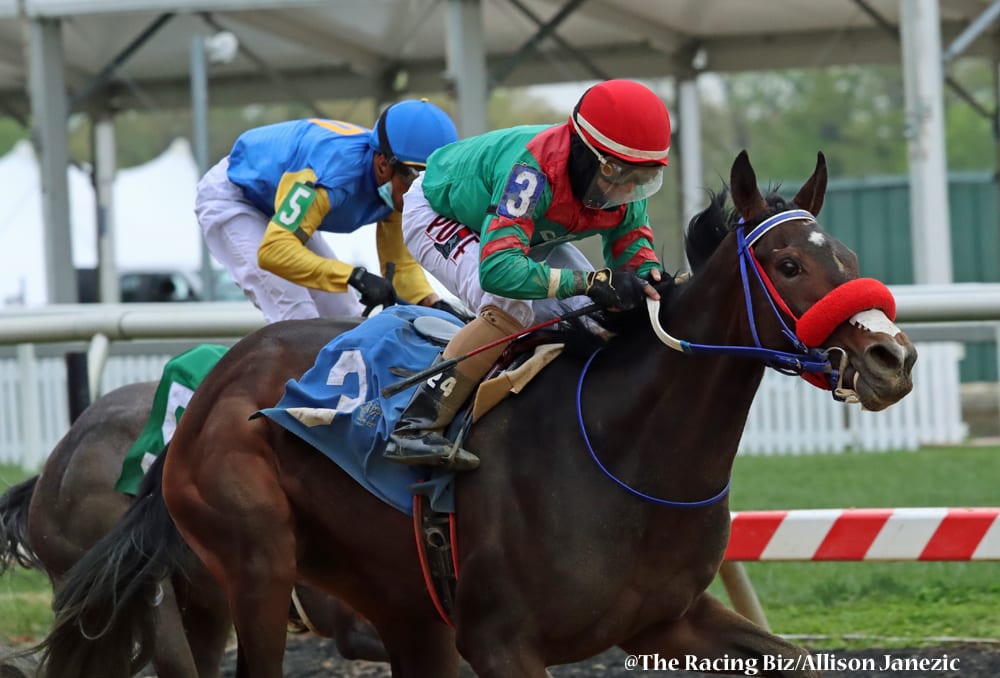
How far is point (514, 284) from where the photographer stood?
350 centimetres

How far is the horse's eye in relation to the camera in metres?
3.25

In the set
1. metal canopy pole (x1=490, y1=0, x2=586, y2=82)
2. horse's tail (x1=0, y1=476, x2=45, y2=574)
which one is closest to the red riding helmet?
horse's tail (x1=0, y1=476, x2=45, y2=574)

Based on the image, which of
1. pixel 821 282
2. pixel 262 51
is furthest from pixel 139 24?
pixel 821 282

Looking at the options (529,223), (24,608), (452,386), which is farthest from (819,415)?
(529,223)

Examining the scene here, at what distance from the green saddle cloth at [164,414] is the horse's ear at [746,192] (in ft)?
7.03

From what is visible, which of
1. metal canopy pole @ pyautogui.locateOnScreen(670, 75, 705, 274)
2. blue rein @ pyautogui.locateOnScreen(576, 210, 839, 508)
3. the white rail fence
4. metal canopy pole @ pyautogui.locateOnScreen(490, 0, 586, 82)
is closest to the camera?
blue rein @ pyautogui.locateOnScreen(576, 210, 839, 508)

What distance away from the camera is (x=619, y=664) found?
17.0 feet

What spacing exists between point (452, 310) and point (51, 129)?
9363 mm

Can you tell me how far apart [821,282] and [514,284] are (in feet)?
2.44

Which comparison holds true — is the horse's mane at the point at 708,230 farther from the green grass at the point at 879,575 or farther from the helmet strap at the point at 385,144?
the green grass at the point at 879,575

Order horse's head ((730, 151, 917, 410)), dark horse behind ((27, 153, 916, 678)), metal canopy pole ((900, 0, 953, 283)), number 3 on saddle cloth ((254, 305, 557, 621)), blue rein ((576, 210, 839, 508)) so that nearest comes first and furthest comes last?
horse's head ((730, 151, 917, 410)) → blue rein ((576, 210, 839, 508)) → dark horse behind ((27, 153, 916, 678)) → number 3 on saddle cloth ((254, 305, 557, 621)) → metal canopy pole ((900, 0, 953, 283))

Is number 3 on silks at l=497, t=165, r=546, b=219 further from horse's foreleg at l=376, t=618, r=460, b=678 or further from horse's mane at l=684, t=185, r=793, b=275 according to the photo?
horse's foreleg at l=376, t=618, r=460, b=678

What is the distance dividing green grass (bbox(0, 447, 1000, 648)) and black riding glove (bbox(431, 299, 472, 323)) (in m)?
1.89

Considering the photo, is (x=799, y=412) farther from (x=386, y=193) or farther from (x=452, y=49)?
(x=386, y=193)
